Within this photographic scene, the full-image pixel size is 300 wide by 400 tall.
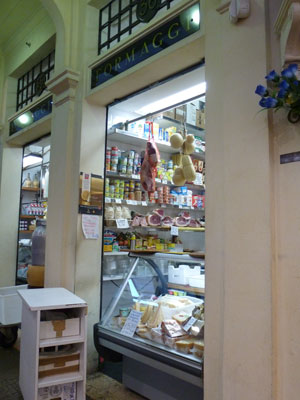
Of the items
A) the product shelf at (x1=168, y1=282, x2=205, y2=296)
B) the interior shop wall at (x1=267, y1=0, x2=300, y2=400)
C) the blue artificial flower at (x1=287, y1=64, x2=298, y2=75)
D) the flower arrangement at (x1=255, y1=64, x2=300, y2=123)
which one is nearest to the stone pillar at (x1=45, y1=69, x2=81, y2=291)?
the product shelf at (x1=168, y1=282, x2=205, y2=296)

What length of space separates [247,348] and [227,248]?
564mm

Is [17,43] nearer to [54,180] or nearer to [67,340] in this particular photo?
[54,180]

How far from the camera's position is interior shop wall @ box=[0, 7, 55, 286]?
548 centimetres

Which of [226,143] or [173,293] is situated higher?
[226,143]

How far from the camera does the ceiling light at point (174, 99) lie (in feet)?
10.5

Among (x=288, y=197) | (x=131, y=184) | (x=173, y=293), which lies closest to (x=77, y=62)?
(x=131, y=184)

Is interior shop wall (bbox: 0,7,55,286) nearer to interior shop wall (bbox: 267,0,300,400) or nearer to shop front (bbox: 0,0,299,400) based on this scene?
shop front (bbox: 0,0,299,400)

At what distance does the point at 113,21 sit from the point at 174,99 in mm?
1123

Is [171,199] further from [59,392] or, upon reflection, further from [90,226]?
[59,392]

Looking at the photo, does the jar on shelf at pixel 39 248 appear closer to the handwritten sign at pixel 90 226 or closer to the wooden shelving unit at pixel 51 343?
the handwritten sign at pixel 90 226

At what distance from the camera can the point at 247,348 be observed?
1887 millimetres

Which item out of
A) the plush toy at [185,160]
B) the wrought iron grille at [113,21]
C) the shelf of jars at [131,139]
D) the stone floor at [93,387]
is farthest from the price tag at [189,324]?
the wrought iron grille at [113,21]

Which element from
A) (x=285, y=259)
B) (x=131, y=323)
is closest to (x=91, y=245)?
(x=131, y=323)

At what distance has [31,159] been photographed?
6.46m
